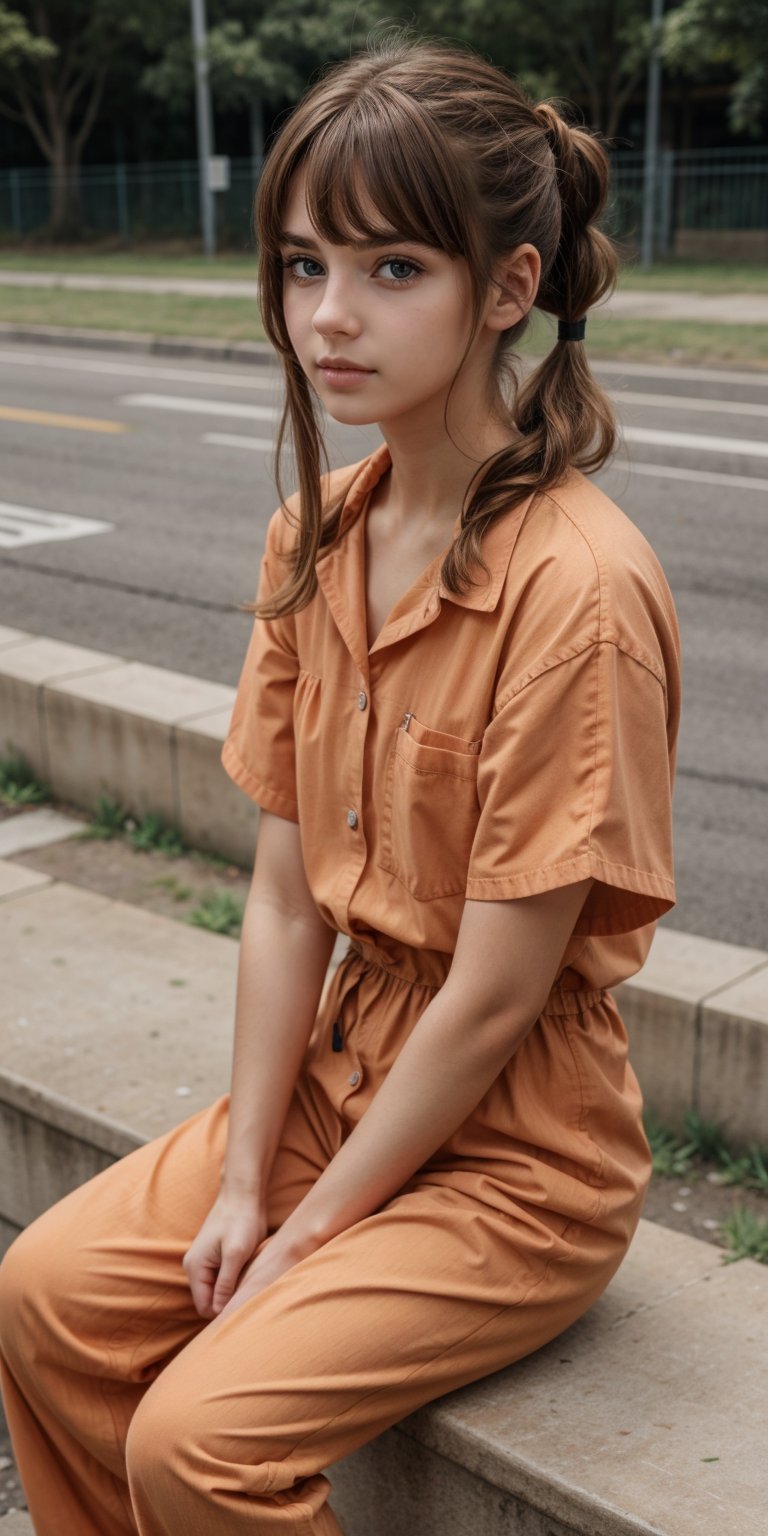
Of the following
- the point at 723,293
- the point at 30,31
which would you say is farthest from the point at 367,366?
the point at 30,31

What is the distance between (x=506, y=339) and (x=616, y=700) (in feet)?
1.58

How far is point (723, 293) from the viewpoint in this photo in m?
20.3

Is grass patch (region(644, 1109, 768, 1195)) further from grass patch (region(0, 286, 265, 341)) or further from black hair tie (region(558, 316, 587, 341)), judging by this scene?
grass patch (region(0, 286, 265, 341))

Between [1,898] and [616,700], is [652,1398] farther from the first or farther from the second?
[1,898]

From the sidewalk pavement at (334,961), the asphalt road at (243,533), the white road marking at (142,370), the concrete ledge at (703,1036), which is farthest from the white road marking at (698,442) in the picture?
the concrete ledge at (703,1036)

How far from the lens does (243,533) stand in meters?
8.66

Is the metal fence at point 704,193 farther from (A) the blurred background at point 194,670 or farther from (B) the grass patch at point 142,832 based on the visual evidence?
(B) the grass patch at point 142,832

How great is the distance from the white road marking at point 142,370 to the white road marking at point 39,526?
4.54 metres

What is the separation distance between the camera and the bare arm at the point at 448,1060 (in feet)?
6.10

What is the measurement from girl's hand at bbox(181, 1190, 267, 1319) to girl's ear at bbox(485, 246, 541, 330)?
107 centimetres

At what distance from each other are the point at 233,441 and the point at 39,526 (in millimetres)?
3094

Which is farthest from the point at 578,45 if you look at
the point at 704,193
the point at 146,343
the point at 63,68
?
the point at 146,343

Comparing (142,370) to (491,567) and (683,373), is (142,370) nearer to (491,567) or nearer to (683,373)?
(683,373)

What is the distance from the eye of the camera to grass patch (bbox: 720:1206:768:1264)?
2.62 m
